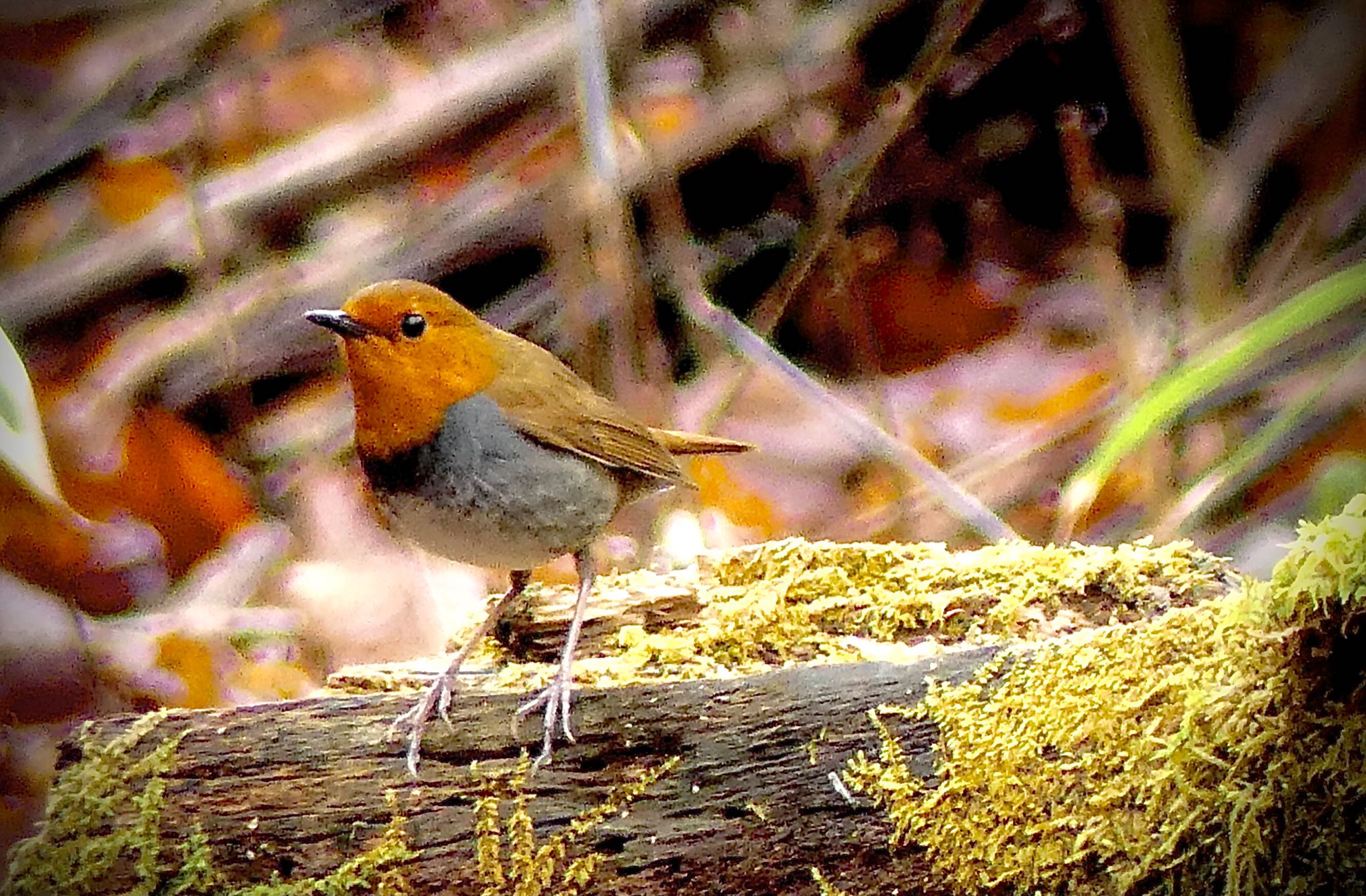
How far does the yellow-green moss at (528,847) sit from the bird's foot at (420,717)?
0.07m

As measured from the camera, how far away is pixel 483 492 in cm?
110

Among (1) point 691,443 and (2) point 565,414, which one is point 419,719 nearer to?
(2) point 565,414

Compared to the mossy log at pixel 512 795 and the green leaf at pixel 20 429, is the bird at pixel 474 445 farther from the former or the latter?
the green leaf at pixel 20 429

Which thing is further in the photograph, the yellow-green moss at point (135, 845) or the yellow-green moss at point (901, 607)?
the yellow-green moss at point (901, 607)

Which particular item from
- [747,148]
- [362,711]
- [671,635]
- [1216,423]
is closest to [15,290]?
[362,711]

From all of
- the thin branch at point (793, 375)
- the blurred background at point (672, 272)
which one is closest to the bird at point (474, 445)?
the blurred background at point (672, 272)

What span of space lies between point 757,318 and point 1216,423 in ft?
1.96

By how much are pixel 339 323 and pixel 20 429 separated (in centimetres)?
25

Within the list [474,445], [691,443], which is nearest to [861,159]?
[691,443]

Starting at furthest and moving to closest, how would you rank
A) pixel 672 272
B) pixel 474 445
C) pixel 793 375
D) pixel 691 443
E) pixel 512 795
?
pixel 793 375 → pixel 672 272 → pixel 691 443 → pixel 474 445 → pixel 512 795

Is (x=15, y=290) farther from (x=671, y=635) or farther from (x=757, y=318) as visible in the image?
(x=757, y=318)

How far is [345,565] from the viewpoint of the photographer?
1.47 m

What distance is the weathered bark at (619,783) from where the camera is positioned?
987mm

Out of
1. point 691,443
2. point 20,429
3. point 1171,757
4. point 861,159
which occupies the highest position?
point 861,159
